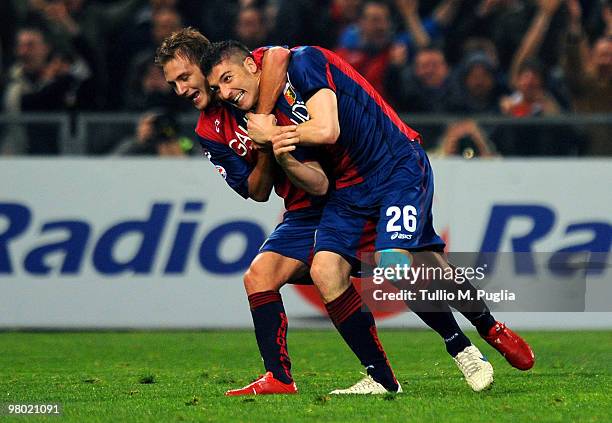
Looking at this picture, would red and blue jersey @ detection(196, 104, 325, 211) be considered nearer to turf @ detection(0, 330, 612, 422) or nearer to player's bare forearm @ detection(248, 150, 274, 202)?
player's bare forearm @ detection(248, 150, 274, 202)

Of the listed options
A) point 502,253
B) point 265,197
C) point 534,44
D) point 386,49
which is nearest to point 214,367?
point 265,197

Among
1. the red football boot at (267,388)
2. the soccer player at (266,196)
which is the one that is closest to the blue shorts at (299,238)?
the soccer player at (266,196)

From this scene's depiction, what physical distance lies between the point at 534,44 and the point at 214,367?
6.81 metres

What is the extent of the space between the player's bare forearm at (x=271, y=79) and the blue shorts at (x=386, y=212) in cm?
68

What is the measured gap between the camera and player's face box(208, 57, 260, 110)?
719 cm

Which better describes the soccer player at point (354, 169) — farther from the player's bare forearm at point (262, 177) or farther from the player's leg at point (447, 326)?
the player's bare forearm at point (262, 177)

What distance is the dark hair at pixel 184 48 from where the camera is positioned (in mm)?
7465

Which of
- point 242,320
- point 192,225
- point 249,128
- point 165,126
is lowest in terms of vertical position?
point 242,320

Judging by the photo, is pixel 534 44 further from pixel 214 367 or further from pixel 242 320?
pixel 214 367

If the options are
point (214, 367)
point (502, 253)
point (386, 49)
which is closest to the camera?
point (214, 367)

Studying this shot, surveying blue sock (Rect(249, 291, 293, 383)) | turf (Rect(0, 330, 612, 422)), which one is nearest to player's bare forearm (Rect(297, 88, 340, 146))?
blue sock (Rect(249, 291, 293, 383))

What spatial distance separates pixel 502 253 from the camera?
11.9m

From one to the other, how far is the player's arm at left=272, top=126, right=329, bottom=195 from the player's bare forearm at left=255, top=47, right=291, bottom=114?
0.26m

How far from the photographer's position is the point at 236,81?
284 inches
